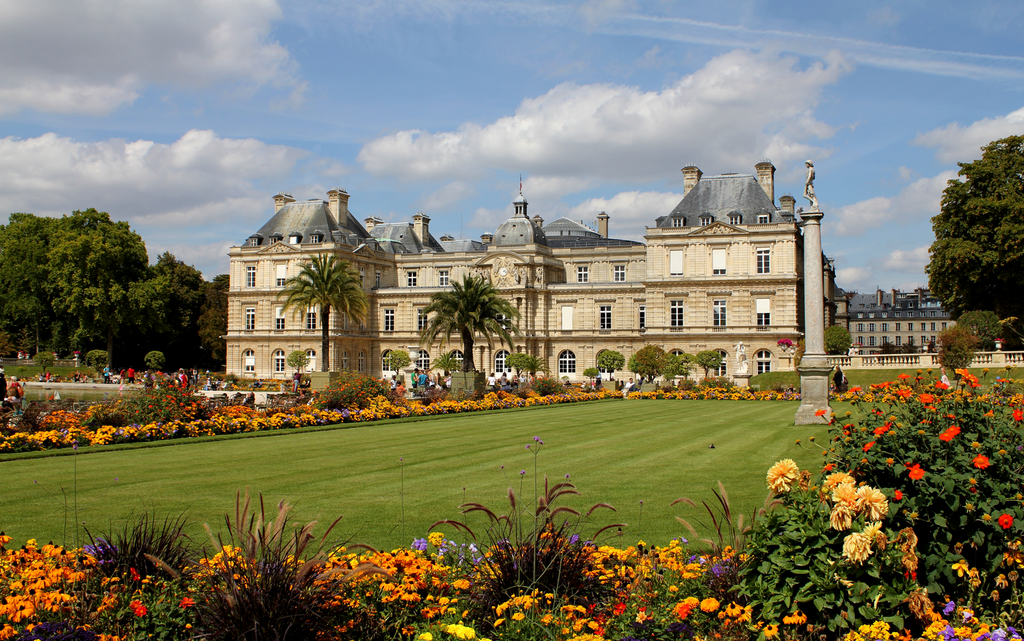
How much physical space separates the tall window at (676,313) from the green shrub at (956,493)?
4940cm

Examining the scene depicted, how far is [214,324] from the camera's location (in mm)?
71000

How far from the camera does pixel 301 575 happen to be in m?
4.63

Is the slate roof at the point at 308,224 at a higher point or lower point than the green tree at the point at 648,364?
higher

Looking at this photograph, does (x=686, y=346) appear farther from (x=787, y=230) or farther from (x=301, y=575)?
(x=301, y=575)

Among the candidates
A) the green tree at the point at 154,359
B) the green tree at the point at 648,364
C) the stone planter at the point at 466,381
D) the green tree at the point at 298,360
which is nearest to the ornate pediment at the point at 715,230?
the green tree at the point at 648,364

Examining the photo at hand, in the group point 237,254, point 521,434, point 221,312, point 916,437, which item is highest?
point 237,254

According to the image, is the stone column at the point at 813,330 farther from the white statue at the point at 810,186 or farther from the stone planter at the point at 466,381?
the stone planter at the point at 466,381

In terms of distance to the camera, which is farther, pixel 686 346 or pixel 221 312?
pixel 221 312

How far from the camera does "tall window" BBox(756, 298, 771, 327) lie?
52281 mm

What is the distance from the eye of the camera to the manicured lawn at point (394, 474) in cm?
870

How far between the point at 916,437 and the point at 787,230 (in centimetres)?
4894

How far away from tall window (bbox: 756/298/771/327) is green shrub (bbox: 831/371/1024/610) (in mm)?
48339

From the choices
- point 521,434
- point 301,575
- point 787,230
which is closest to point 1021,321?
point 787,230

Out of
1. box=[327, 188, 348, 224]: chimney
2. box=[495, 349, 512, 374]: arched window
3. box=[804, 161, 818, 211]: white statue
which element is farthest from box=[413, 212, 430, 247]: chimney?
box=[804, 161, 818, 211]: white statue
